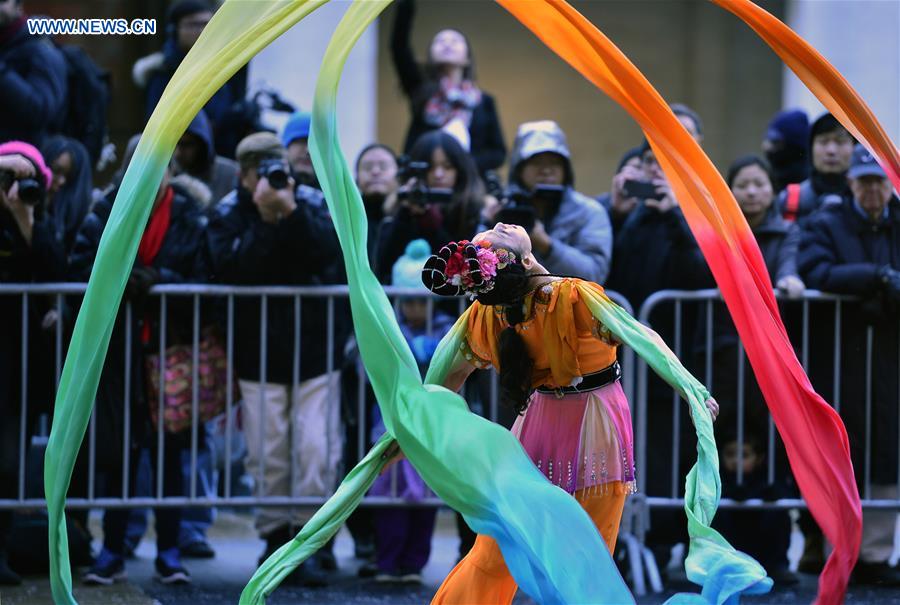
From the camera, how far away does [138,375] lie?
26.3ft

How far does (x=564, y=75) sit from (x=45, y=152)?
6.58 metres

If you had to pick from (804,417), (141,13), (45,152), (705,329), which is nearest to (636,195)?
(705,329)

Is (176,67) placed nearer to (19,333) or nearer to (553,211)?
(19,333)

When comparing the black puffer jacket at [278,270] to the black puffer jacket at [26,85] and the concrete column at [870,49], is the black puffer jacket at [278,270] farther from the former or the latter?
the concrete column at [870,49]

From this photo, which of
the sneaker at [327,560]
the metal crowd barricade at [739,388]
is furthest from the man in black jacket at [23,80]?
the metal crowd barricade at [739,388]

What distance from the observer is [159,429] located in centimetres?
798

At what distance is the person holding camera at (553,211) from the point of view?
8.00m

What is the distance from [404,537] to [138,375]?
1.53m

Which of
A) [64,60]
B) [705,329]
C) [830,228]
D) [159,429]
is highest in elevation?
[64,60]

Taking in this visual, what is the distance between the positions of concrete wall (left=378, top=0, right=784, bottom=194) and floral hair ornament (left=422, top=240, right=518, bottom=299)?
829 cm

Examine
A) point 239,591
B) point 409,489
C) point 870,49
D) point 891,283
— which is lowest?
point 239,591

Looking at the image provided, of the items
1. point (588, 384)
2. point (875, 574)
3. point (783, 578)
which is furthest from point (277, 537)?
point (875, 574)

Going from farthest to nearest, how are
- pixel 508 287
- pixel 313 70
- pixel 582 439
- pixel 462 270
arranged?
1. pixel 313 70
2. pixel 582 439
3. pixel 508 287
4. pixel 462 270

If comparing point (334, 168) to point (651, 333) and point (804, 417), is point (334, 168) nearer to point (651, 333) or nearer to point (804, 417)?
point (651, 333)
